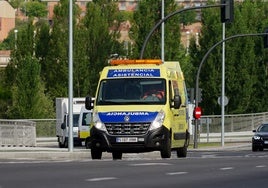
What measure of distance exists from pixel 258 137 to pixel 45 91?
3299 centimetres

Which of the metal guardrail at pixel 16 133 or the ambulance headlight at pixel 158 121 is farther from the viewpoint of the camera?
the metal guardrail at pixel 16 133

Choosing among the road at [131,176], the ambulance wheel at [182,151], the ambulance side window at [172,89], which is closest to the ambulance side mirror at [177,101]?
the ambulance side window at [172,89]

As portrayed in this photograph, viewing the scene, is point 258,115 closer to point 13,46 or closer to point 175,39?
point 175,39

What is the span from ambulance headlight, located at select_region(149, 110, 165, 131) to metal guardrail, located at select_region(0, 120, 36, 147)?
18588mm

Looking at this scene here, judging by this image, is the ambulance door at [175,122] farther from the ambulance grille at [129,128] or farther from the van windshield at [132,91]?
the ambulance grille at [129,128]

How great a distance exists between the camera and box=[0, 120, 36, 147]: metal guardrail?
5184 cm

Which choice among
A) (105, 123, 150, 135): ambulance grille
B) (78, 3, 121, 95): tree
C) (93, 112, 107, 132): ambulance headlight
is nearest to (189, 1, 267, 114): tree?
(78, 3, 121, 95): tree

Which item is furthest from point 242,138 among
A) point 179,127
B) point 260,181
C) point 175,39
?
point 260,181

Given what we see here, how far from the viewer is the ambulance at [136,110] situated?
107ft

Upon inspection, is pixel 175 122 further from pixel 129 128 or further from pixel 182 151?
pixel 182 151

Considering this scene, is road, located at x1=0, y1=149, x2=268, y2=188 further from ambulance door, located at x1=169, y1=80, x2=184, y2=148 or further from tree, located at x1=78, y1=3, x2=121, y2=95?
tree, located at x1=78, y1=3, x2=121, y2=95

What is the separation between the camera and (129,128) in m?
32.6

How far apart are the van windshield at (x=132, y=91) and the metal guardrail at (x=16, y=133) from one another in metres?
17.5

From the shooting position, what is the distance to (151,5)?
307ft
